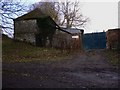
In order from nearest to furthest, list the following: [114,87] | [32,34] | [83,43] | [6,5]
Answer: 1. [114,87]
2. [6,5]
3. [32,34]
4. [83,43]

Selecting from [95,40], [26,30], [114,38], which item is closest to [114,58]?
[114,38]

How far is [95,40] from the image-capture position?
49.4m

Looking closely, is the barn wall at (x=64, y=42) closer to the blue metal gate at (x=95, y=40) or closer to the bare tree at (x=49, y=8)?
the blue metal gate at (x=95, y=40)

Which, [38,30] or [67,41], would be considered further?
[67,41]

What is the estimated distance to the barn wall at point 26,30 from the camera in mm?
47000

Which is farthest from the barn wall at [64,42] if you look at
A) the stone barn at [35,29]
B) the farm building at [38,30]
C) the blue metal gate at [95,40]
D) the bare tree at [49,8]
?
the bare tree at [49,8]

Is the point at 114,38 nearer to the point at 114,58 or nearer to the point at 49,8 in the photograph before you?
the point at 114,58

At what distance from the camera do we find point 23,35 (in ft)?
158

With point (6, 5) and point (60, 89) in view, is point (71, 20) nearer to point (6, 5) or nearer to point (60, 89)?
point (6, 5)

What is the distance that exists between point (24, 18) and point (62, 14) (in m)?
25.8

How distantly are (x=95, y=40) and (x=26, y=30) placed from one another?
11.8 meters

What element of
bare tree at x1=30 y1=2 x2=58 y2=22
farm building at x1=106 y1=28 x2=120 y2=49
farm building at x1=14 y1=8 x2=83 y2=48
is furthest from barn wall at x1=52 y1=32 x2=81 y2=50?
bare tree at x1=30 y1=2 x2=58 y2=22

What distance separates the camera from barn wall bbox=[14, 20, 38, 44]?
154ft

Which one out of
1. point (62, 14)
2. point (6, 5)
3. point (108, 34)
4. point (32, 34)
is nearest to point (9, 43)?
point (32, 34)
